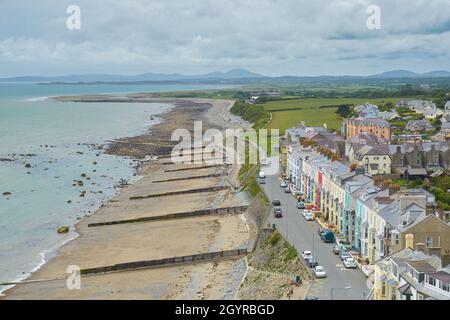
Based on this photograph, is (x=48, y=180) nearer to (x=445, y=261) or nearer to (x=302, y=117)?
(x=445, y=261)

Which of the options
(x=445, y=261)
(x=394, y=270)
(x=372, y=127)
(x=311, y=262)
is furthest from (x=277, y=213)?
(x=372, y=127)

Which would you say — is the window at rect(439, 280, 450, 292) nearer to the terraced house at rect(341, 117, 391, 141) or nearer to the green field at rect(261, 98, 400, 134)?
the terraced house at rect(341, 117, 391, 141)

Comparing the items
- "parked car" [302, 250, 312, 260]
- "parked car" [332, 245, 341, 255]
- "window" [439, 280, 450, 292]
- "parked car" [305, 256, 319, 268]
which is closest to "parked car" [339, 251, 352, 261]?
"parked car" [332, 245, 341, 255]

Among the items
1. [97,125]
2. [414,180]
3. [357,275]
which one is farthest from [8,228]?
[97,125]

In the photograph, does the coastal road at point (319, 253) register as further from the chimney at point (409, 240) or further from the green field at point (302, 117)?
the green field at point (302, 117)

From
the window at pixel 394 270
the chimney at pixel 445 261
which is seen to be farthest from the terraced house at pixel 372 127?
the chimney at pixel 445 261
